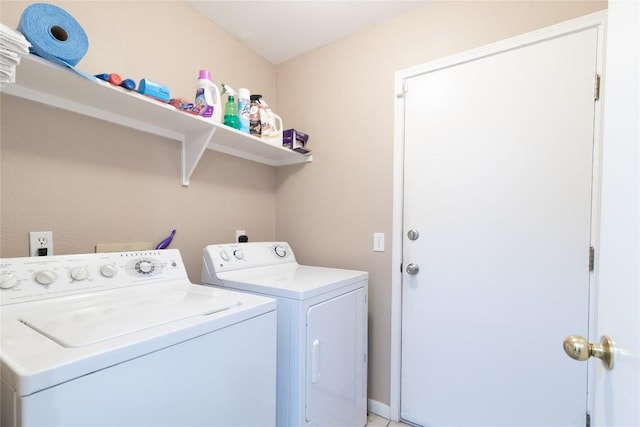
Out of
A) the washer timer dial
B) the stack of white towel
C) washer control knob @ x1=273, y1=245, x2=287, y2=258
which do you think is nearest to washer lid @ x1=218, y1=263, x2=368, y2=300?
washer control knob @ x1=273, y1=245, x2=287, y2=258

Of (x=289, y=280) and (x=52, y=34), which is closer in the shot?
(x=52, y=34)

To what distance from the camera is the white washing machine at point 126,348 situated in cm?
61

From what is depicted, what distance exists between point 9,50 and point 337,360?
5.62 ft

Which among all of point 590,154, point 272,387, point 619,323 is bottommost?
point 272,387

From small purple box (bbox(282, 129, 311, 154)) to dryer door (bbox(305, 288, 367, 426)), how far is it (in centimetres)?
106

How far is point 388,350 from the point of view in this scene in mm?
1854

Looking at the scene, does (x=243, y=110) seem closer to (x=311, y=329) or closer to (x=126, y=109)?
(x=126, y=109)

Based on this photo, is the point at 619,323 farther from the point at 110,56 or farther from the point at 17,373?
the point at 110,56

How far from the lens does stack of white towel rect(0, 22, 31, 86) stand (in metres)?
0.84

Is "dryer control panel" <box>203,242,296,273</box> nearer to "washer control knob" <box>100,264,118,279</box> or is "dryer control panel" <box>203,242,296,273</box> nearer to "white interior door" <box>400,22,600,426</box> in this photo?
"washer control knob" <box>100,264,118,279</box>

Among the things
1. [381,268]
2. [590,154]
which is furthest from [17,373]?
[590,154]

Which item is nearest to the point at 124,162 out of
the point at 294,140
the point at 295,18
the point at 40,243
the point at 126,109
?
the point at 126,109

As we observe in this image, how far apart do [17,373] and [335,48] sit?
2274 mm

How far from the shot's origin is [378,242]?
1.91 metres
